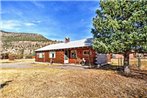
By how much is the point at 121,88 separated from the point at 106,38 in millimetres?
9808

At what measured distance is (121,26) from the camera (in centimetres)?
2223

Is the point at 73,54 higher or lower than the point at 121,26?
lower

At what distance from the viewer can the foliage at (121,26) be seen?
21.4 metres

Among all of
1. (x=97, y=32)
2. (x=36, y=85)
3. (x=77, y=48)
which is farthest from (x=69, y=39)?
(x=36, y=85)

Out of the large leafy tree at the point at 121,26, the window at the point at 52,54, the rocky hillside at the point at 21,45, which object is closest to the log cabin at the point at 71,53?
the window at the point at 52,54

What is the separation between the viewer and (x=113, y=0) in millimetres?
22875

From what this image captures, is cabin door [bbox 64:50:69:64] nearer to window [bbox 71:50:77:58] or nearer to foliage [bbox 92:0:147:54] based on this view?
window [bbox 71:50:77:58]

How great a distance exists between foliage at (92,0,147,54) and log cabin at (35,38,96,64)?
10.5 metres

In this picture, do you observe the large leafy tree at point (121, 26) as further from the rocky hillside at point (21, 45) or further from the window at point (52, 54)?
the rocky hillside at point (21, 45)

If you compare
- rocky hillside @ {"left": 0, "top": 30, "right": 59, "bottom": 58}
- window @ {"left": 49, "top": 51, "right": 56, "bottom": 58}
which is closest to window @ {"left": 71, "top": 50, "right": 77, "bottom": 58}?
window @ {"left": 49, "top": 51, "right": 56, "bottom": 58}

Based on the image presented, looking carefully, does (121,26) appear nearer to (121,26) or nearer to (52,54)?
(121,26)

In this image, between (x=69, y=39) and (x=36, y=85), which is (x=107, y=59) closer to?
(x=69, y=39)

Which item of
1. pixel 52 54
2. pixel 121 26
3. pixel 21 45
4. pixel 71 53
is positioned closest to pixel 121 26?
pixel 121 26

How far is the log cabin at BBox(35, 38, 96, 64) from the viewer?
115 ft
